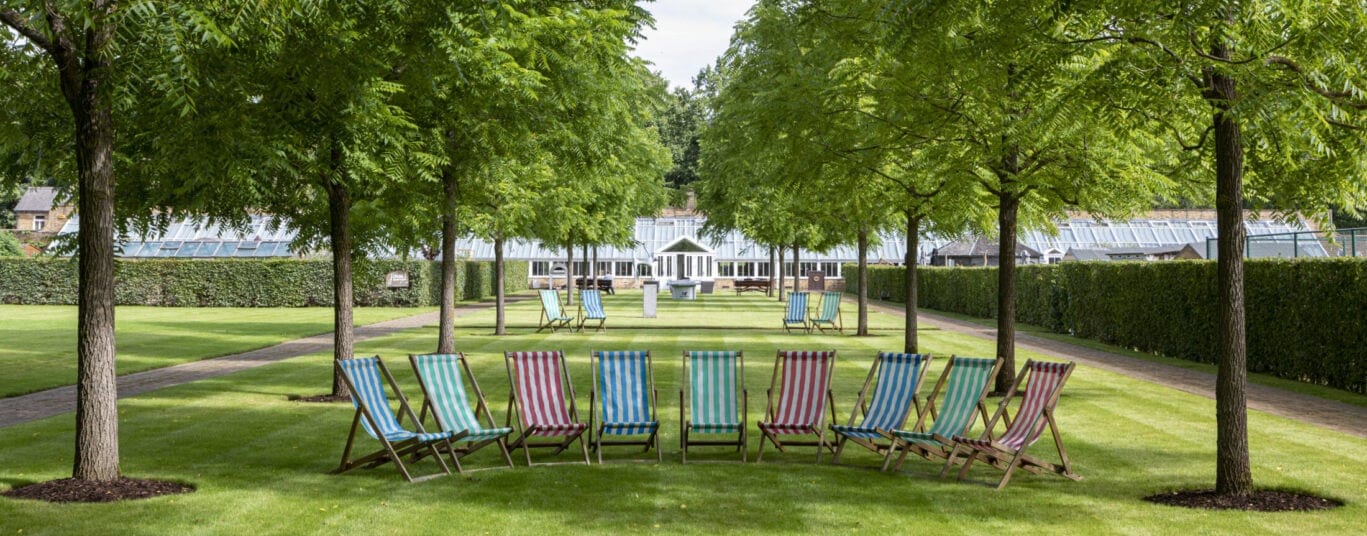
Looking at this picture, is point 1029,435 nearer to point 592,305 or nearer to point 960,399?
point 960,399

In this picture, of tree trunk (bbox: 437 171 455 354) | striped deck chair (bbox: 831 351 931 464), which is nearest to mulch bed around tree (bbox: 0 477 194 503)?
striped deck chair (bbox: 831 351 931 464)

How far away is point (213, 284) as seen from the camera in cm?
3841

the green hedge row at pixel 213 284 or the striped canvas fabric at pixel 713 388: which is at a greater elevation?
the green hedge row at pixel 213 284

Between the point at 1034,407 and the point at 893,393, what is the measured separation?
130 centimetres

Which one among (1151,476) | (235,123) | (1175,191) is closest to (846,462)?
(1151,476)

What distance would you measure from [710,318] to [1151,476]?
2362 cm

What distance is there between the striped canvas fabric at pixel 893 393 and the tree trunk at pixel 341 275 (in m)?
6.09

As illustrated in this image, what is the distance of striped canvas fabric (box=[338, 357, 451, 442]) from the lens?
25.6 feet

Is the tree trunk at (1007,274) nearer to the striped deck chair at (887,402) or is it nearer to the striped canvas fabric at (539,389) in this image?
the striped deck chair at (887,402)

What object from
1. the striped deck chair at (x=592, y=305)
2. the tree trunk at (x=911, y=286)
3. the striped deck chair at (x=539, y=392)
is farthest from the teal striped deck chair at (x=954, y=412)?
the striped deck chair at (x=592, y=305)

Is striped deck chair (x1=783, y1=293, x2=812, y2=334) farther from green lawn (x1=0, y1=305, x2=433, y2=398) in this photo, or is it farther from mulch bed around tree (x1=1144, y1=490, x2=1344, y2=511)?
mulch bed around tree (x1=1144, y1=490, x2=1344, y2=511)

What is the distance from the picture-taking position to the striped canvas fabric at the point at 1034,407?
7770 millimetres

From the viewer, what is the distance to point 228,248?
177ft

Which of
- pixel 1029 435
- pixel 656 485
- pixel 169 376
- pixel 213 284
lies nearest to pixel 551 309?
pixel 169 376
